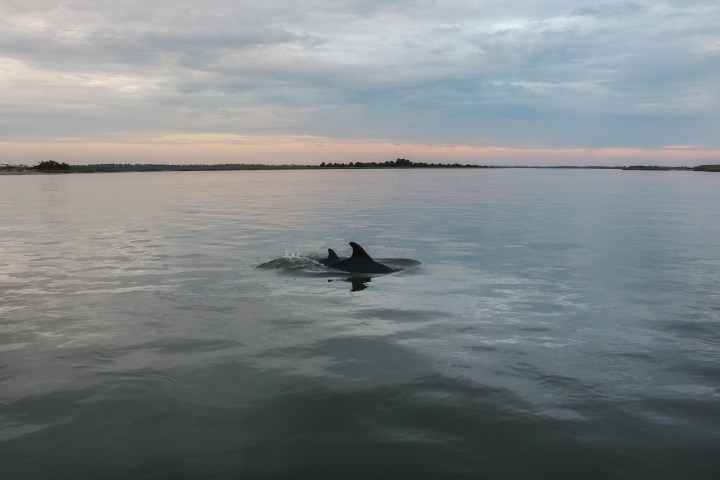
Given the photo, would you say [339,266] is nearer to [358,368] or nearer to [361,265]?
[361,265]

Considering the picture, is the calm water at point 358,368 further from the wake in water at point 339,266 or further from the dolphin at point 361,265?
the dolphin at point 361,265

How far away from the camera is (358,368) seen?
A: 11961mm

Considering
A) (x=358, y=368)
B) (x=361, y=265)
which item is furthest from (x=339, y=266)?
(x=358, y=368)

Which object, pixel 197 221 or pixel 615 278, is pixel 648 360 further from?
pixel 197 221

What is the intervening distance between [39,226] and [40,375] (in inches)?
1186

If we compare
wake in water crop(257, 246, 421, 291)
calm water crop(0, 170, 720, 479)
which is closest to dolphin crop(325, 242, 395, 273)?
wake in water crop(257, 246, 421, 291)

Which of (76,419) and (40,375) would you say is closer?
(76,419)

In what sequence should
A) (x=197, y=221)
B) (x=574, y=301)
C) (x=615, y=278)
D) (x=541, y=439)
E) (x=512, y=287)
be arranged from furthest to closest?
1. (x=197, y=221)
2. (x=615, y=278)
3. (x=512, y=287)
4. (x=574, y=301)
5. (x=541, y=439)

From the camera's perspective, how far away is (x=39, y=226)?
37.7m

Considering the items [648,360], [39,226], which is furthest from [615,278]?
[39,226]

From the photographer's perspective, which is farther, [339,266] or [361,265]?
[339,266]

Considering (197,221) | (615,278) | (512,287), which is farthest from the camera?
(197,221)

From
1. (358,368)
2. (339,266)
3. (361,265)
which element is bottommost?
(358,368)

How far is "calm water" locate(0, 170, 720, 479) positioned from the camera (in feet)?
27.5
